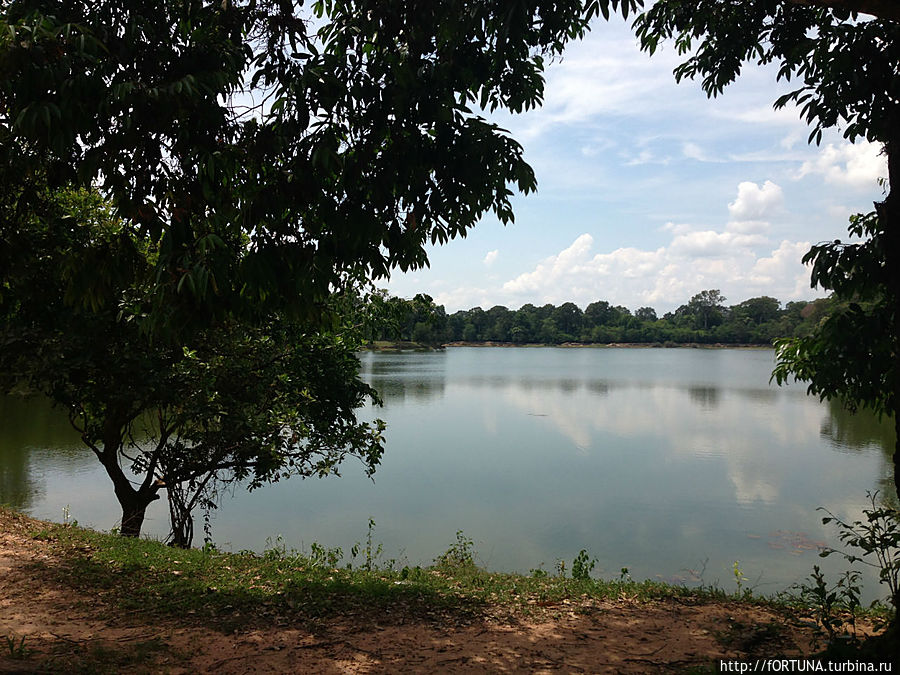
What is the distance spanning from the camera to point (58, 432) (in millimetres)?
17781

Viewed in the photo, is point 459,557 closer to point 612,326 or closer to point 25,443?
point 25,443

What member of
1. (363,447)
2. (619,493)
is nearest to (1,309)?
(363,447)

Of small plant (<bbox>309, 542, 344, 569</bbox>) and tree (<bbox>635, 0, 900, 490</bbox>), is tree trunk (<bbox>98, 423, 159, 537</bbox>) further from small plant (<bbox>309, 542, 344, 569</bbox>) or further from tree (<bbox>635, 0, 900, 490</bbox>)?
tree (<bbox>635, 0, 900, 490</bbox>)

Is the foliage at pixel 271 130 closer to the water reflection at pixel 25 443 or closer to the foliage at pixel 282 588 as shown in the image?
the foliage at pixel 282 588

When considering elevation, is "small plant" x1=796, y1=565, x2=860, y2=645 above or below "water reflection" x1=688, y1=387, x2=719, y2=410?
above

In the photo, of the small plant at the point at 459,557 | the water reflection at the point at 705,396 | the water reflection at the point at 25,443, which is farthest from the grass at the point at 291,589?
the water reflection at the point at 705,396

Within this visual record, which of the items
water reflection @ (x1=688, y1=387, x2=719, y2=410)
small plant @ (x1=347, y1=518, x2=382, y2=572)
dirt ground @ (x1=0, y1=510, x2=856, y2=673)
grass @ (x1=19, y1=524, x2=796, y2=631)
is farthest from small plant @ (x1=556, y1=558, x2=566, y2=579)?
water reflection @ (x1=688, y1=387, x2=719, y2=410)

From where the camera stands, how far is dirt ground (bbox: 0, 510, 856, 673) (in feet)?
11.9

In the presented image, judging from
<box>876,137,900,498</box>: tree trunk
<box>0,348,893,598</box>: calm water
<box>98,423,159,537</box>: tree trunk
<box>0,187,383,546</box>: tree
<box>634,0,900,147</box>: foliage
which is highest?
<box>634,0,900,147</box>: foliage

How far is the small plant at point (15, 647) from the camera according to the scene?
347cm

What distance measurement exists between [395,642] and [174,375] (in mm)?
4460

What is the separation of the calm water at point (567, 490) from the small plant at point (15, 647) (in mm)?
6480

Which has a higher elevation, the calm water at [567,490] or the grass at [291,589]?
the grass at [291,589]

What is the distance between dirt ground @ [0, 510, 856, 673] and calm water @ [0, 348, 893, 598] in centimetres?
483
